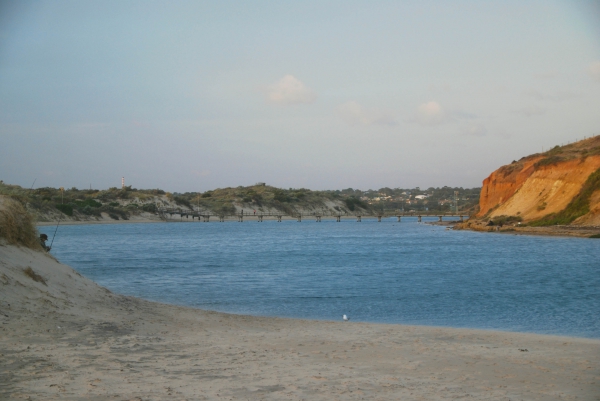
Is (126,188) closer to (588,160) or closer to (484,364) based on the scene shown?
(588,160)

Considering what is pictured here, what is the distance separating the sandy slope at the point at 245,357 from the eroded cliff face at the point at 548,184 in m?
54.3

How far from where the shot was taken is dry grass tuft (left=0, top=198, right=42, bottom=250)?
1574 cm

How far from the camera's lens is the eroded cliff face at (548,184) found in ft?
209

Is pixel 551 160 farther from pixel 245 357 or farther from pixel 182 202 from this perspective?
pixel 182 202

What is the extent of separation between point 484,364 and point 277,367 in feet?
11.8

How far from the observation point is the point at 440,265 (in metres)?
34.6

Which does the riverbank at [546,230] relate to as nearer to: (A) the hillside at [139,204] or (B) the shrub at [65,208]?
(A) the hillside at [139,204]

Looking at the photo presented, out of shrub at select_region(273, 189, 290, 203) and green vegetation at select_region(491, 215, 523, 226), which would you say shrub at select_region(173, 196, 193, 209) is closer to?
shrub at select_region(273, 189, 290, 203)

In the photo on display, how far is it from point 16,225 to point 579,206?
196 ft

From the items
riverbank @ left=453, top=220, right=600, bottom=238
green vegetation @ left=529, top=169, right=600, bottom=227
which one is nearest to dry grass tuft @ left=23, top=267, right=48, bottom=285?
riverbank @ left=453, top=220, right=600, bottom=238

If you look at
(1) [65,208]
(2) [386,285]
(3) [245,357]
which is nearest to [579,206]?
(2) [386,285]

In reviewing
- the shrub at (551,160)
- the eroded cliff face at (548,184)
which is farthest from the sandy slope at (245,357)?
the shrub at (551,160)

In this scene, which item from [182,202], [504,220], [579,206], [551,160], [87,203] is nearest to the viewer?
[579,206]

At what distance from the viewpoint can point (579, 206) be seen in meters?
62.4
